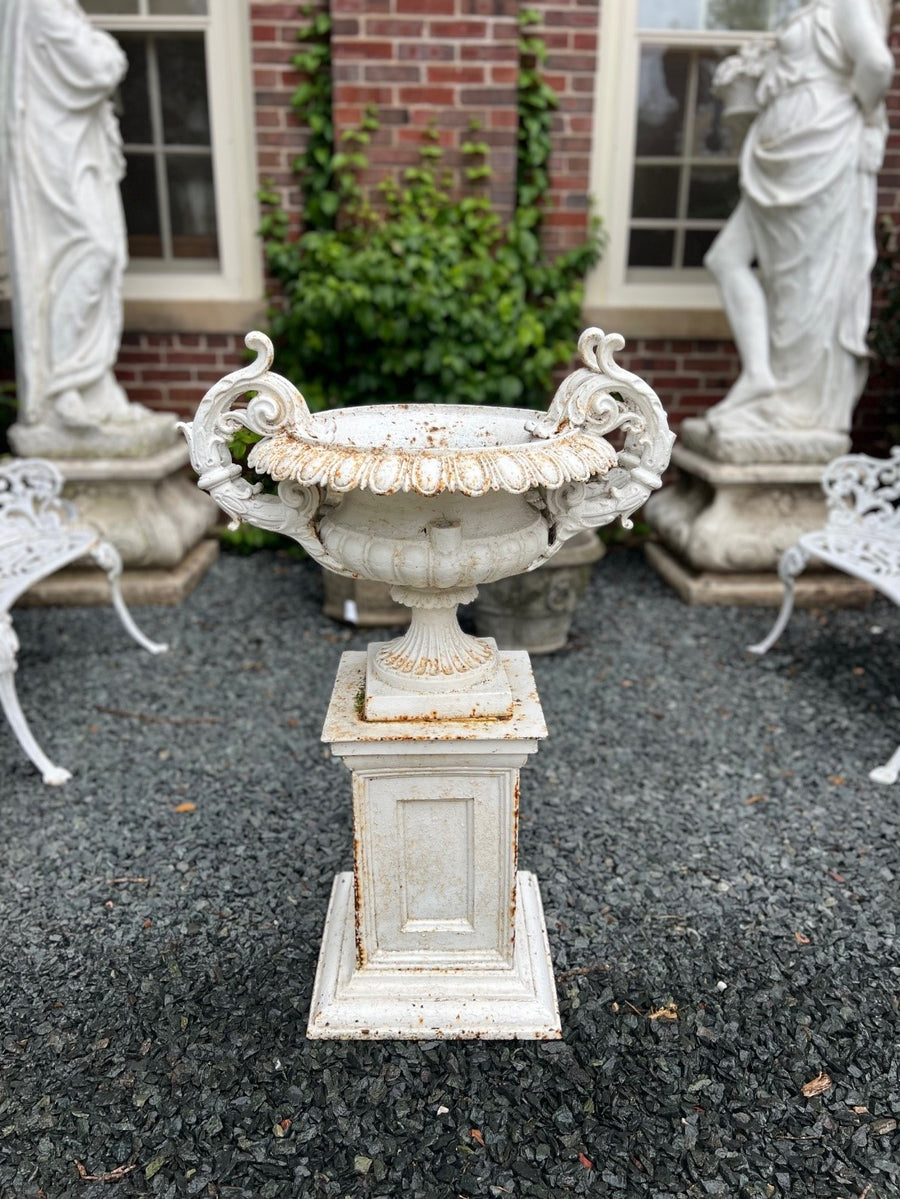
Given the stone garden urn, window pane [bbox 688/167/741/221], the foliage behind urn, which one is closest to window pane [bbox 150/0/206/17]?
the foliage behind urn

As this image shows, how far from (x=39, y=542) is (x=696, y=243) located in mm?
3592

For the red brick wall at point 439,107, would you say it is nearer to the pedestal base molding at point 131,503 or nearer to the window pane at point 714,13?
the window pane at point 714,13

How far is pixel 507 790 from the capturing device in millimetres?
1817

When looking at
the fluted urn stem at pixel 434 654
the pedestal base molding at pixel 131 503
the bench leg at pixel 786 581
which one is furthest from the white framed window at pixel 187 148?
the fluted urn stem at pixel 434 654

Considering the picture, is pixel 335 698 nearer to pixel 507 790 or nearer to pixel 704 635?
pixel 507 790

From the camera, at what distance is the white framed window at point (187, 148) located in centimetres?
436

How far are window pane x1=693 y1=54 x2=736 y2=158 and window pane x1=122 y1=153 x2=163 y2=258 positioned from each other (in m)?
2.75

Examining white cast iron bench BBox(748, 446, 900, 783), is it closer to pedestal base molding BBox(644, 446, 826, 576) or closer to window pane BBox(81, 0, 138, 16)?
pedestal base molding BBox(644, 446, 826, 576)

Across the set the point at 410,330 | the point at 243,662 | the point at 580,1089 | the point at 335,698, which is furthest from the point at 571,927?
the point at 410,330

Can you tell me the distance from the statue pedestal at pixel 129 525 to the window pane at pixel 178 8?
2.10 m

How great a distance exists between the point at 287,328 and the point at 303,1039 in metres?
3.31

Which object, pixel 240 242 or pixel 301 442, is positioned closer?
pixel 301 442

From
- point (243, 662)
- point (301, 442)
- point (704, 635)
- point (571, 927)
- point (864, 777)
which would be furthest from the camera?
point (704, 635)

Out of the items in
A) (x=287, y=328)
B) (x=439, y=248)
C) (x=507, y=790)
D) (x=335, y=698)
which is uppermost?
(x=439, y=248)
